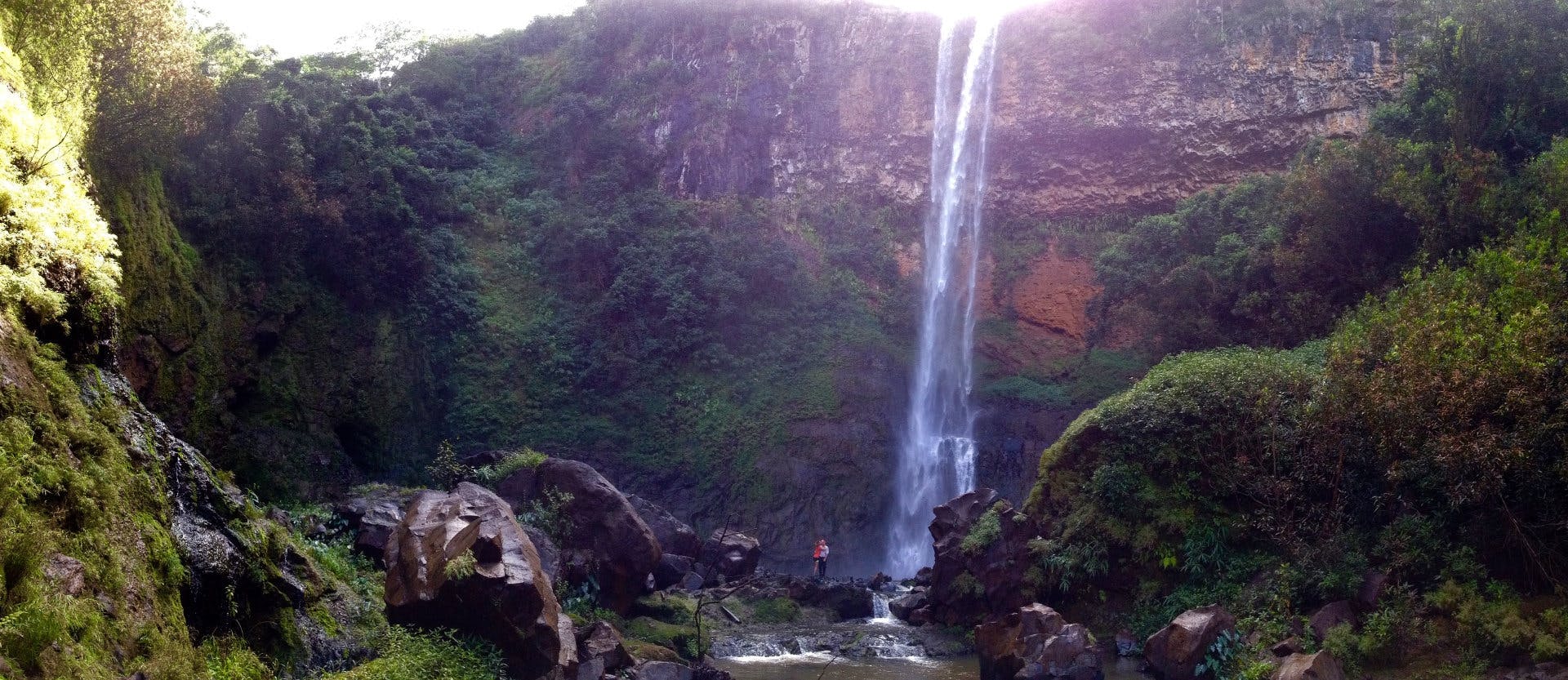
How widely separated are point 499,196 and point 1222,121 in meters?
23.8

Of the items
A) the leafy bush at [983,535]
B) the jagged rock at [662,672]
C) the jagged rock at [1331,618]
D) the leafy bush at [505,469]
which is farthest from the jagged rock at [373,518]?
the jagged rock at [1331,618]

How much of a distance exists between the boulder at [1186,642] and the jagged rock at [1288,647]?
0.85 metres

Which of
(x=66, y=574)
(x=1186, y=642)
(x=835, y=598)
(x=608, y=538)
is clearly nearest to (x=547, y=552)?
(x=608, y=538)

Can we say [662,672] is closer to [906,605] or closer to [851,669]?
[851,669]

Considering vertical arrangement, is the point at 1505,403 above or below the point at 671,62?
below

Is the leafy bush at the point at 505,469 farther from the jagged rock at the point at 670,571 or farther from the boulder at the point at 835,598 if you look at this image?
the boulder at the point at 835,598

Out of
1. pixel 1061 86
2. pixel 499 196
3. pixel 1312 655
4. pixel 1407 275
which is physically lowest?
pixel 1312 655

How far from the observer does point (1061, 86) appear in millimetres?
35250

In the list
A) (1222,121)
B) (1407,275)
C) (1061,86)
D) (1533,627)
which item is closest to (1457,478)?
(1533,627)

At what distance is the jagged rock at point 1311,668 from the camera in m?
11.5

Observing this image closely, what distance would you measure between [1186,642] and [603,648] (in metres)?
7.77

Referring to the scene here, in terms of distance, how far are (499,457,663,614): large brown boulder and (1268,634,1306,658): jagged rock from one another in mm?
9556

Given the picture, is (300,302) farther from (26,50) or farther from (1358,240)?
(1358,240)

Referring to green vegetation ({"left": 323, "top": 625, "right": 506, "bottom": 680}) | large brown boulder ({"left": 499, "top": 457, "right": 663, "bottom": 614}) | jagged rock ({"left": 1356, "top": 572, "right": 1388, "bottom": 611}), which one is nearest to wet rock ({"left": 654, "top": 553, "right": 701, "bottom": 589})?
large brown boulder ({"left": 499, "top": 457, "right": 663, "bottom": 614})
